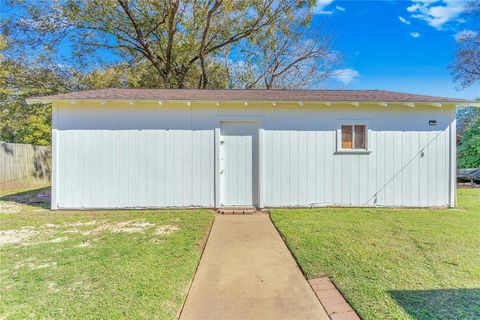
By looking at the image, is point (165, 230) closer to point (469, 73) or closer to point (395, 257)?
point (395, 257)

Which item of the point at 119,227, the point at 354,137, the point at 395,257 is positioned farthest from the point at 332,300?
the point at 354,137

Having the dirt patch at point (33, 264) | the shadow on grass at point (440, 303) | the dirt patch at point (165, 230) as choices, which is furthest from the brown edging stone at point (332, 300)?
the dirt patch at point (33, 264)

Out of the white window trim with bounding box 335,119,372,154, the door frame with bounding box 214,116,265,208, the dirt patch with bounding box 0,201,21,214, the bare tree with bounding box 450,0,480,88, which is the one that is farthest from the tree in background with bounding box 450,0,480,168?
the dirt patch with bounding box 0,201,21,214

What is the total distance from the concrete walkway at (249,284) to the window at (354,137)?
3491 mm

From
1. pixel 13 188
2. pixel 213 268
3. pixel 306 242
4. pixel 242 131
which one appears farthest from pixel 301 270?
pixel 13 188

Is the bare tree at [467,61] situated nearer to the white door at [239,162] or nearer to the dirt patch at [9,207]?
the white door at [239,162]

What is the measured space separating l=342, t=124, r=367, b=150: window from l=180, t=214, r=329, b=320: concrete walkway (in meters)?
3.49

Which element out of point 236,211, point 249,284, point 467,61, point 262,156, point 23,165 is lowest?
point 249,284

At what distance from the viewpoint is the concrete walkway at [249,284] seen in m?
2.23

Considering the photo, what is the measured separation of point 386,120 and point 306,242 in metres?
4.37

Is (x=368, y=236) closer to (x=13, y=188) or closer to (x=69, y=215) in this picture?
(x=69, y=215)

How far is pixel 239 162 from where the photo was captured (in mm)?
6223

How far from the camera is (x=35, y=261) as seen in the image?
3.19 metres

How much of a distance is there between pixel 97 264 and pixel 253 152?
4130mm
